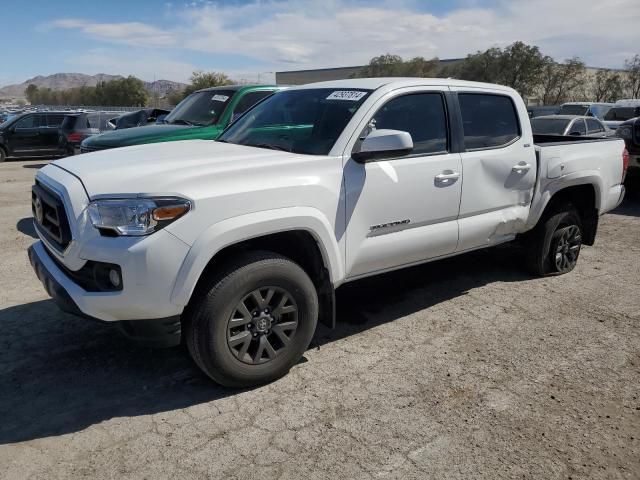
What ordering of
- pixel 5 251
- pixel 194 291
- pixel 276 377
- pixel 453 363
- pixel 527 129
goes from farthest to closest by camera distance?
pixel 5 251, pixel 527 129, pixel 453 363, pixel 276 377, pixel 194 291

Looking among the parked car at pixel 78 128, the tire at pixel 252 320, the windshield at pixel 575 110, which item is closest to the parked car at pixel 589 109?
the windshield at pixel 575 110

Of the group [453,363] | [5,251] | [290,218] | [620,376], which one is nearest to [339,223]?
[290,218]

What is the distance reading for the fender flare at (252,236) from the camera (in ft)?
9.45

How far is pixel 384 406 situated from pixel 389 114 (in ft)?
6.71

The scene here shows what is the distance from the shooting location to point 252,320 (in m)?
3.24

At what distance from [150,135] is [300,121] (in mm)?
3684

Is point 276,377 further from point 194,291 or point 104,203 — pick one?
point 104,203

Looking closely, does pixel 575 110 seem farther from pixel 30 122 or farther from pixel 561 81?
pixel 561 81

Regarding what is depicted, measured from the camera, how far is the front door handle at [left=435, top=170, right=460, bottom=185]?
4.03 metres

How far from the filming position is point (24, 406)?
10.4 feet

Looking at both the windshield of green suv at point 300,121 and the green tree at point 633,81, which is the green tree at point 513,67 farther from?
the windshield of green suv at point 300,121

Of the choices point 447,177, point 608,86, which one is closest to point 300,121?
point 447,177

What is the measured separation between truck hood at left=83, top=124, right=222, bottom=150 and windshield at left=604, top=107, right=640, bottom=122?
1653 cm

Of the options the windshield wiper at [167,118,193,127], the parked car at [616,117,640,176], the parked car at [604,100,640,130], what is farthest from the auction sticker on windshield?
the parked car at [604,100,640,130]
